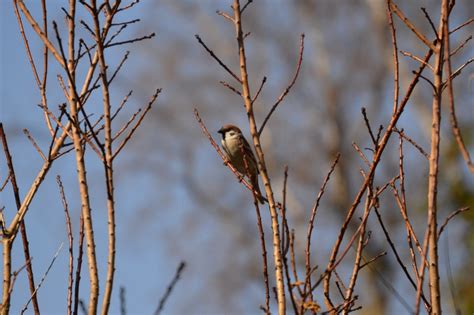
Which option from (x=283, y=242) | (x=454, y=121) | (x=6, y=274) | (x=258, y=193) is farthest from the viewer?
(x=258, y=193)

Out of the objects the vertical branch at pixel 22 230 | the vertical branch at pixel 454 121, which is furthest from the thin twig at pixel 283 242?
the vertical branch at pixel 22 230

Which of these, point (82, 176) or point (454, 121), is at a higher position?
point (82, 176)

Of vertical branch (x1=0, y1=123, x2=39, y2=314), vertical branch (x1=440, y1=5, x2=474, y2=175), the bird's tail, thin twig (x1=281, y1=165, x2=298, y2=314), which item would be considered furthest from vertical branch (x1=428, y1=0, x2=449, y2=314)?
vertical branch (x1=0, y1=123, x2=39, y2=314)

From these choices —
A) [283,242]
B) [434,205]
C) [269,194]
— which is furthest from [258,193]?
[434,205]

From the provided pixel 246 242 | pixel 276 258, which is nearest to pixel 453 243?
pixel 246 242

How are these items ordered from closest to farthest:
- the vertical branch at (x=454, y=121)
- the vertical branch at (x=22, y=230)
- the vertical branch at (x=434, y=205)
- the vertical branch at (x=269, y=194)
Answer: the vertical branch at (x=454, y=121)
the vertical branch at (x=434, y=205)
the vertical branch at (x=269, y=194)
the vertical branch at (x=22, y=230)

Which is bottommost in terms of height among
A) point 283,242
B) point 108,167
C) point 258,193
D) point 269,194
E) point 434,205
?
point 434,205

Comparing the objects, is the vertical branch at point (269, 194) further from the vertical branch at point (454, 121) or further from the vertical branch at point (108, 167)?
the vertical branch at point (454, 121)

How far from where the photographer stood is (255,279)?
14594mm

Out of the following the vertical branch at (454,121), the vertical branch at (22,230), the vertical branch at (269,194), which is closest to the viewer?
the vertical branch at (454,121)

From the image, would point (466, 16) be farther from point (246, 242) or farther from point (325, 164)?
point (246, 242)

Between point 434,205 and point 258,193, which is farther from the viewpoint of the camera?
point 258,193

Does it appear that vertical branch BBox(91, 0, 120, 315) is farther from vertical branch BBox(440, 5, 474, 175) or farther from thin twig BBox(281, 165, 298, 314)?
vertical branch BBox(440, 5, 474, 175)

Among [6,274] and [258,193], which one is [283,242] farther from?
[258,193]
